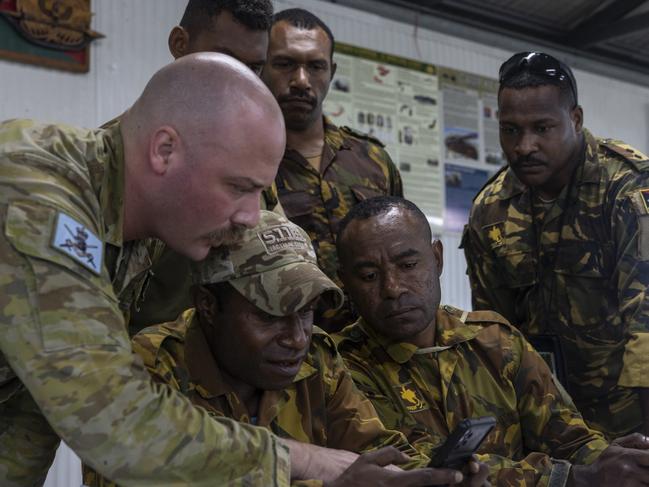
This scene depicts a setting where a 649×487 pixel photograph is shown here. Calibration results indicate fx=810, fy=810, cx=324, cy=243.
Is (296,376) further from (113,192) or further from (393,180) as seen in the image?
(393,180)

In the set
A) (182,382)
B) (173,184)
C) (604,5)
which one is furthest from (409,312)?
(604,5)

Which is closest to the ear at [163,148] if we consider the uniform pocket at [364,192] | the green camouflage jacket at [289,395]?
the green camouflage jacket at [289,395]

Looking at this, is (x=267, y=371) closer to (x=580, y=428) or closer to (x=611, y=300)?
(x=580, y=428)

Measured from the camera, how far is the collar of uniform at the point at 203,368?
1.57m

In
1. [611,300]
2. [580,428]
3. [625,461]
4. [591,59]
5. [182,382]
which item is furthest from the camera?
[591,59]

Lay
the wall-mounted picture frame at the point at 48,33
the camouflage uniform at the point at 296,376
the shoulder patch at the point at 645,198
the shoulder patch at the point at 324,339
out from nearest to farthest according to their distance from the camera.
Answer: the camouflage uniform at the point at 296,376 < the shoulder patch at the point at 324,339 < the shoulder patch at the point at 645,198 < the wall-mounted picture frame at the point at 48,33

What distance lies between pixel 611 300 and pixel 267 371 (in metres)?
1.31

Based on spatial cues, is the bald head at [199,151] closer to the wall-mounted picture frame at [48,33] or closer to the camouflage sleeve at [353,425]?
the camouflage sleeve at [353,425]

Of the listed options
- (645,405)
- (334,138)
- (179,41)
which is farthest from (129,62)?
(645,405)

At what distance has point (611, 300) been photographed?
8.08 ft

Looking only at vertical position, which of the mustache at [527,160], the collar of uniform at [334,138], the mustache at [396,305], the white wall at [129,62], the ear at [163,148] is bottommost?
the mustache at [396,305]

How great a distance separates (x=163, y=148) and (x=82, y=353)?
38cm

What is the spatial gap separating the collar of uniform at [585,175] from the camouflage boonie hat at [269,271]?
1184 millimetres

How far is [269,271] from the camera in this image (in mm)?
1566
